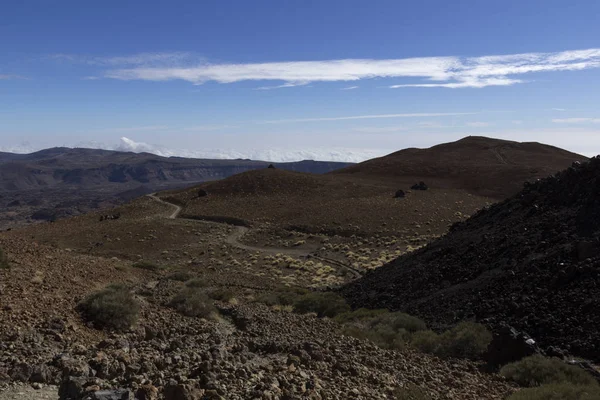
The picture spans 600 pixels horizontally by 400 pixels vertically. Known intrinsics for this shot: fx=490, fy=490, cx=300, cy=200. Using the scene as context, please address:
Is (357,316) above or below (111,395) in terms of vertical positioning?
below

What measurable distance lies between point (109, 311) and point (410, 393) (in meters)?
6.86

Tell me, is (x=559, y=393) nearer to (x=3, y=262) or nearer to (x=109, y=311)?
(x=109, y=311)

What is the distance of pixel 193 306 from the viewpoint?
14273mm

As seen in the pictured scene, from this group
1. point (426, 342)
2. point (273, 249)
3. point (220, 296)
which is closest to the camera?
point (426, 342)

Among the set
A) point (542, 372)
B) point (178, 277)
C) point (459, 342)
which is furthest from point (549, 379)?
point (178, 277)

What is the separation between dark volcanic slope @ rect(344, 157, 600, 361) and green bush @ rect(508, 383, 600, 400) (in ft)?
8.67

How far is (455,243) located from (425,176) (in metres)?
55.2

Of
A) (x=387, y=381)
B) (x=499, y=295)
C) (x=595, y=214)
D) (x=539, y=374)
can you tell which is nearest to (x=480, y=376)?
(x=539, y=374)

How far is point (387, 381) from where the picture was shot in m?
8.66

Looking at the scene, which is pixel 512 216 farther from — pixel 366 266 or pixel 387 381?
pixel 387 381

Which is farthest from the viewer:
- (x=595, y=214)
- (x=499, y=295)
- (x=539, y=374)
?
(x=595, y=214)

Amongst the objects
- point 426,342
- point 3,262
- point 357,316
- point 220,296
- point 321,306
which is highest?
point 3,262

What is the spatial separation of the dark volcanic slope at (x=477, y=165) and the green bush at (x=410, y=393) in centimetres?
5777

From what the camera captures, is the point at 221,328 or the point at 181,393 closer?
the point at 181,393
